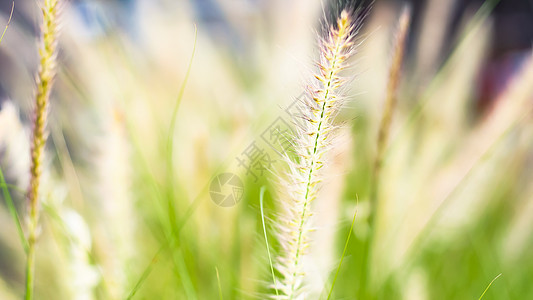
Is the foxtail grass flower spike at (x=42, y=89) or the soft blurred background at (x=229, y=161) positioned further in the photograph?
the soft blurred background at (x=229, y=161)

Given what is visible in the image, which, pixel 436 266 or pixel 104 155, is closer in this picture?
pixel 104 155

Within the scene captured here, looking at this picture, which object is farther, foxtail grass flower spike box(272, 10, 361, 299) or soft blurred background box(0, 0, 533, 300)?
soft blurred background box(0, 0, 533, 300)

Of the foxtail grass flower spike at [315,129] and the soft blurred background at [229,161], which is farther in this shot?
the soft blurred background at [229,161]

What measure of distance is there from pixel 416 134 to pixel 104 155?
0.49 meters

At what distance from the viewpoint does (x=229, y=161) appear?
445 mm

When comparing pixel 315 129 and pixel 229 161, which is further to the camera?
pixel 229 161

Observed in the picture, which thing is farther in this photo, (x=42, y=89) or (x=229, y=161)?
(x=229, y=161)

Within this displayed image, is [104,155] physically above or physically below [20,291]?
above

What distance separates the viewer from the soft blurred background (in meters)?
0.38

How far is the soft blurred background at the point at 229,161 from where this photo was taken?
38 centimetres

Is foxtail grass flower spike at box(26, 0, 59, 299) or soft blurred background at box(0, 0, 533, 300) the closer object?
foxtail grass flower spike at box(26, 0, 59, 299)

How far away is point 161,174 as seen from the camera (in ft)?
2.05

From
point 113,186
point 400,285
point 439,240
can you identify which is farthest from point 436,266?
point 113,186

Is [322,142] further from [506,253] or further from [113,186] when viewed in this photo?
[506,253]
